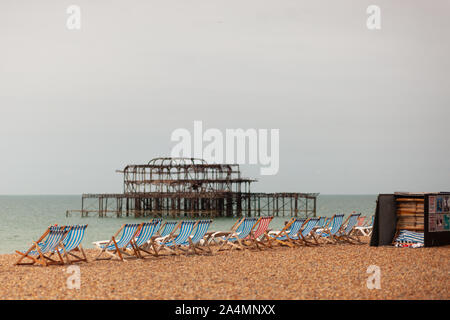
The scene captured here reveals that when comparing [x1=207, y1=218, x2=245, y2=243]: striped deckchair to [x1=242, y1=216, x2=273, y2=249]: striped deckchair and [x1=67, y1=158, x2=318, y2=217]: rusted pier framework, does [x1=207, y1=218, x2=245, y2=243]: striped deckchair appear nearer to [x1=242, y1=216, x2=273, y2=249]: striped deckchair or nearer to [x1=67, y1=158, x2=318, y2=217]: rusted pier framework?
[x1=242, y1=216, x2=273, y2=249]: striped deckchair

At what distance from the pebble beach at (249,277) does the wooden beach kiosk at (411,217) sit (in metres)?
0.44

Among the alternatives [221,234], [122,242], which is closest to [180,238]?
[122,242]

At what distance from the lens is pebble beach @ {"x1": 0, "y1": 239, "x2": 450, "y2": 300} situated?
17.7ft

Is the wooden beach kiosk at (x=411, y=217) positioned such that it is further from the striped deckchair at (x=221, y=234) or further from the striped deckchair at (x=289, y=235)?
the striped deckchair at (x=221, y=234)

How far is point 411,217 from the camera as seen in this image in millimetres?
9703

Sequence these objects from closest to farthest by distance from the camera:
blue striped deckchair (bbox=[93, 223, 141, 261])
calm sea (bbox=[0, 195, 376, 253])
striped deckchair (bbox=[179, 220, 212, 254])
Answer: blue striped deckchair (bbox=[93, 223, 141, 261]) < striped deckchair (bbox=[179, 220, 212, 254]) < calm sea (bbox=[0, 195, 376, 253])

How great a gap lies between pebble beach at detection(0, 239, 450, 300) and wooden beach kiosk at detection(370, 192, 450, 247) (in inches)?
17.2

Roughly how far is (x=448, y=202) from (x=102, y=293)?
6.41m

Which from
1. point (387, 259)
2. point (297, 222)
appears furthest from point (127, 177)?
point (387, 259)

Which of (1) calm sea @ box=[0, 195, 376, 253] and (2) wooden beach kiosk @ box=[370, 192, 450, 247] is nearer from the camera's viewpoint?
(2) wooden beach kiosk @ box=[370, 192, 450, 247]

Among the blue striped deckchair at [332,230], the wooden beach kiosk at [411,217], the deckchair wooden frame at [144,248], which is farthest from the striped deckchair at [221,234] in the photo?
the wooden beach kiosk at [411,217]

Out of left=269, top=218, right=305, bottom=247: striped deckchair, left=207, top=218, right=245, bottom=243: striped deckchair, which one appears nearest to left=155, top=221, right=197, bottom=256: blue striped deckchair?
left=207, top=218, right=245, bottom=243: striped deckchair

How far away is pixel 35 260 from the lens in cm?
782

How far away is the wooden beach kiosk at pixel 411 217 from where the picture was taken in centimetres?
952
